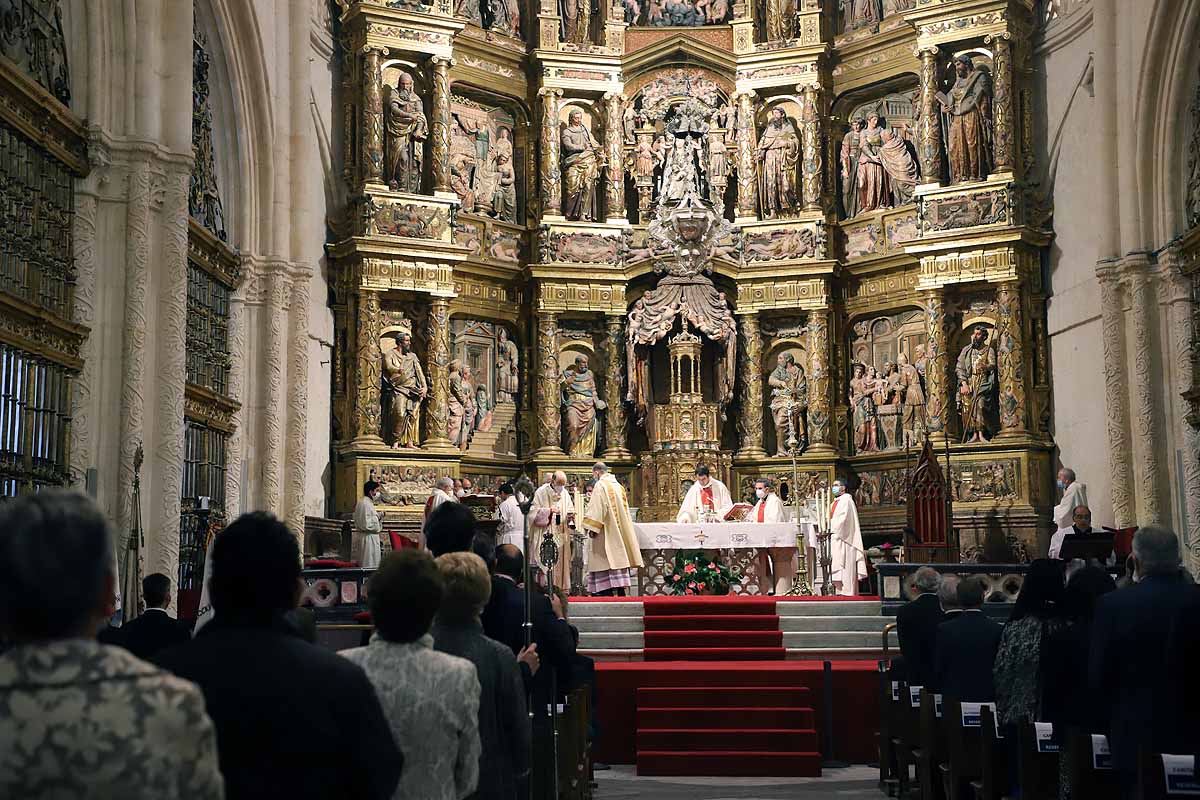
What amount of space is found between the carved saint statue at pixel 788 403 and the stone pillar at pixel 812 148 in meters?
2.78

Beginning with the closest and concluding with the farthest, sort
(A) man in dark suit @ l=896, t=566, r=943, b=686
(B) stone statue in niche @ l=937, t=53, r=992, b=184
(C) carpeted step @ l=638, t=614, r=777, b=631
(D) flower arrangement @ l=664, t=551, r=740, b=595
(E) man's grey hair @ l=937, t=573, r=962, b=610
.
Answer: (E) man's grey hair @ l=937, t=573, r=962, b=610, (A) man in dark suit @ l=896, t=566, r=943, b=686, (C) carpeted step @ l=638, t=614, r=777, b=631, (D) flower arrangement @ l=664, t=551, r=740, b=595, (B) stone statue in niche @ l=937, t=53, r=992, b=184

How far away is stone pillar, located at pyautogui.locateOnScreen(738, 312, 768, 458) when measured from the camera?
23.8m

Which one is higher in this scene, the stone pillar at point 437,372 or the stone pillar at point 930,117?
the stone pillar at point 930,117

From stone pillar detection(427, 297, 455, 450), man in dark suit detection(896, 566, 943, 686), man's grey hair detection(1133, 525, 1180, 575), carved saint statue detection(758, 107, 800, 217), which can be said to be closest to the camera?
man's grey hair detection(1133, 525, 1180, 575)

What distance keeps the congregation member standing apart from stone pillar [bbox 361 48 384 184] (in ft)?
66.1

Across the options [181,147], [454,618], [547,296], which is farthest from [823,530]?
[454,618]

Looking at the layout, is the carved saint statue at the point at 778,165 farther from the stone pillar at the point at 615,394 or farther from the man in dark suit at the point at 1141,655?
the man in dark suit at the point at 1141,655

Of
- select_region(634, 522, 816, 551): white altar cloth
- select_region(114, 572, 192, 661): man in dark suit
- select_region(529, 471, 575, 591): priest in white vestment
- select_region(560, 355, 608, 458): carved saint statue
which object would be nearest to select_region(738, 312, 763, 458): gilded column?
select_region(560, 355, 608, 458): carved saint statue

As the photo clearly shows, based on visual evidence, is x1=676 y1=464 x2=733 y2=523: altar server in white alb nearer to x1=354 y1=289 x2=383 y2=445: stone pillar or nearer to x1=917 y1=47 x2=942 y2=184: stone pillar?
x1=354 y1=289 x2=383 y2=445: stone pillar

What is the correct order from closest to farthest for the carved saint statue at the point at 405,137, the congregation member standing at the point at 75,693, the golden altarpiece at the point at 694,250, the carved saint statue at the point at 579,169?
A: the congregation member standing at the point at 75,693, the golden altarpiece at the point at 694,250, the carved saint statue at the point at 405,137, the carved saint statue at the point at 579,169

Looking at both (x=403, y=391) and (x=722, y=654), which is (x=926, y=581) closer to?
(x=722, y=654)

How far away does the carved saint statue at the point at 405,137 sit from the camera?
2267 centimetres

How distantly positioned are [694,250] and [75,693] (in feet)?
71.7

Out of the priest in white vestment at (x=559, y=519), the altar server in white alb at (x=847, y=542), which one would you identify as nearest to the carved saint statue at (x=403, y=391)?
the priest in white vestment at (x=559, y=519)
